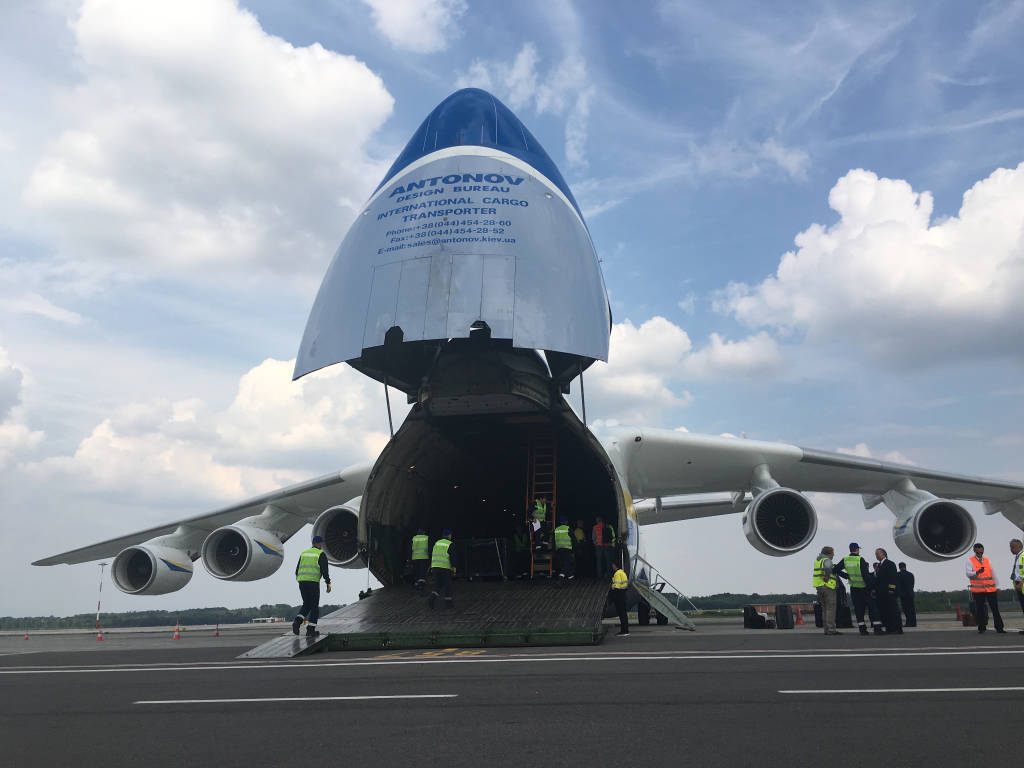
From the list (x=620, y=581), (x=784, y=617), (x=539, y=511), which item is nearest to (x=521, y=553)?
(x=539, y=511)

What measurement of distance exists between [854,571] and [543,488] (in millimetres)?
6624

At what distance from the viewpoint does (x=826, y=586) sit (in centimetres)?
1134

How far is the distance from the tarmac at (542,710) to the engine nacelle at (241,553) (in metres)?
6.61

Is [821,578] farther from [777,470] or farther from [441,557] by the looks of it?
[441,557]

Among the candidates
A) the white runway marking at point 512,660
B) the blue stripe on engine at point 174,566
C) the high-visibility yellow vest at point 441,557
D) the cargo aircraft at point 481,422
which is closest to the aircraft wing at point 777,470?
the cargo aircraft at point 481,422

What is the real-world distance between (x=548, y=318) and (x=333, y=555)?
707 centimetres

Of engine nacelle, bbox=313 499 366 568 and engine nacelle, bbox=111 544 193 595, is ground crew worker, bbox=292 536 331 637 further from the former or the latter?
engine nacelle, bbox=111 544 193 595

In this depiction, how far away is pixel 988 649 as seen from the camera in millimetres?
7711

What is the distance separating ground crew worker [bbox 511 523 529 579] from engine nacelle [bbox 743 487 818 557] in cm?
507

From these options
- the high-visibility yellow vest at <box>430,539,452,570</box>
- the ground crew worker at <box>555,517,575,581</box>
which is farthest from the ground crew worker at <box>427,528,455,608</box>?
the ground crew worker at <box>555,517,575,581</box>

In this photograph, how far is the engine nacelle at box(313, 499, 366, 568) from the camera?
1452 cm

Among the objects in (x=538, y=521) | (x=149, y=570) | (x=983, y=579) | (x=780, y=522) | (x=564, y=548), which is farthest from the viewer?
(x=149, y=570)

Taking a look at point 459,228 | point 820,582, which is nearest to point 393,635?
point 459,228

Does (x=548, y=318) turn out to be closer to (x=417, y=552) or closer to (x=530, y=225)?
(x=530, y=225)
